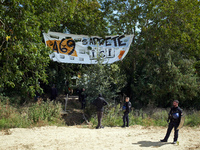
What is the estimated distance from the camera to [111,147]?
287 inches

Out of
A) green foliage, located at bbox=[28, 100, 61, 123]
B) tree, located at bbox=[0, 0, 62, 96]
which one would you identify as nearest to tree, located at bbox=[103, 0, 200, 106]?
green foliage, located at bbox=[28, 100, 61, 123]

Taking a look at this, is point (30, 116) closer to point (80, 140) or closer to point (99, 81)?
point (80, 140)

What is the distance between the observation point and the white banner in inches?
564

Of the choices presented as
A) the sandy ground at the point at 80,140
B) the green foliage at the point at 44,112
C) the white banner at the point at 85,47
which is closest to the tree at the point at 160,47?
the white banner at the point at 85,47

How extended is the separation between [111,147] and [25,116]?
555 centimetres

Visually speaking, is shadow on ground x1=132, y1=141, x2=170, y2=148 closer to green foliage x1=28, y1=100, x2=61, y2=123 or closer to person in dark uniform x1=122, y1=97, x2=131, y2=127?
person in dark uniform x1=122, y1=97, x2=131, y2=127

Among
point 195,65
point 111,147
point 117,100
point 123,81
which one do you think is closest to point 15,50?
point 111,147

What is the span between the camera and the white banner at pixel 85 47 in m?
14.3

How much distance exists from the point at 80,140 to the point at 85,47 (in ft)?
26.9

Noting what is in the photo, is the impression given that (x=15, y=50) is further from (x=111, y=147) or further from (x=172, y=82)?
(x=172, y=82)

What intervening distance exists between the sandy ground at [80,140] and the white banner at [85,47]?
5.91 m

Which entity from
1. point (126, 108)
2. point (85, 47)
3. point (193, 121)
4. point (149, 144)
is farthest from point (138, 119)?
point (85, 47)

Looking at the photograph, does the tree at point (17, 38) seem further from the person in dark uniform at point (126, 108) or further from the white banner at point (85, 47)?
the person in dark uniform at point (126, 108)

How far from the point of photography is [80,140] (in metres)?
8.23
